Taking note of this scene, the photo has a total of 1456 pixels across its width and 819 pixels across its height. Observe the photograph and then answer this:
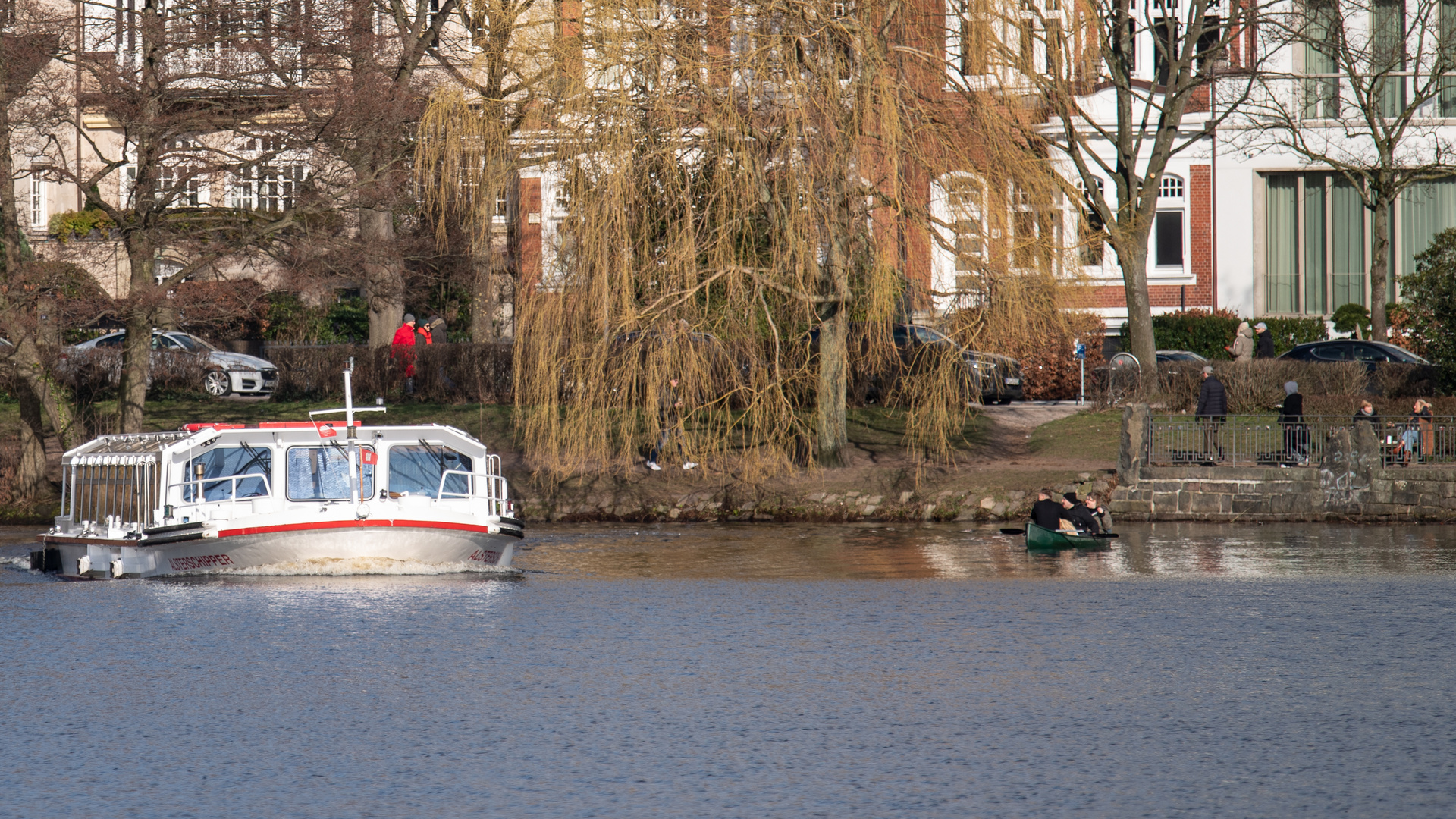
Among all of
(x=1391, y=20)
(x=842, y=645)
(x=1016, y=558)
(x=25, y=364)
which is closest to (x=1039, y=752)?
(x=842, y=645)

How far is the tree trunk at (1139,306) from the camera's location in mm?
34875

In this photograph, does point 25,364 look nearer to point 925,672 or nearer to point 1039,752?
point 925,672

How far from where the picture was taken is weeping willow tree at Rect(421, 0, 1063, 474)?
90.2 feet

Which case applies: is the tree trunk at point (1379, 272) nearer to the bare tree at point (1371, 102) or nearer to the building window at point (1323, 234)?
the bare tree at point (1371, 102)

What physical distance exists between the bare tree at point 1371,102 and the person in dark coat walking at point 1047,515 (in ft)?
60.9

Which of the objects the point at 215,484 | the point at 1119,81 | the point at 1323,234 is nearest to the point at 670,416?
the point at 215,484

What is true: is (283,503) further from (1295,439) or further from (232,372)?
(232,372)

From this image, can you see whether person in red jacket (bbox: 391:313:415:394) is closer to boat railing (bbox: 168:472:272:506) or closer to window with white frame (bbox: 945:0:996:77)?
boat railing (bbox: 168:472:272:506)

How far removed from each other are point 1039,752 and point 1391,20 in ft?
133

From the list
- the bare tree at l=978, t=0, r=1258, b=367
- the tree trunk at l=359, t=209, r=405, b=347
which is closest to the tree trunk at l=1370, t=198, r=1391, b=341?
the bare tree at l=978, t=0, r=1258, b=367

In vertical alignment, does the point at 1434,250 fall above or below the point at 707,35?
below

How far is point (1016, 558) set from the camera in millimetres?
24047

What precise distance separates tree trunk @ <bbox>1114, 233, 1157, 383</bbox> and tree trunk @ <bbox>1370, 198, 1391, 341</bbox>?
8.14 metres

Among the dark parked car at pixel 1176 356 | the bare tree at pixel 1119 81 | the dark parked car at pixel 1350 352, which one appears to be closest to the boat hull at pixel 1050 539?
the bare tree at pixel 1119 81
